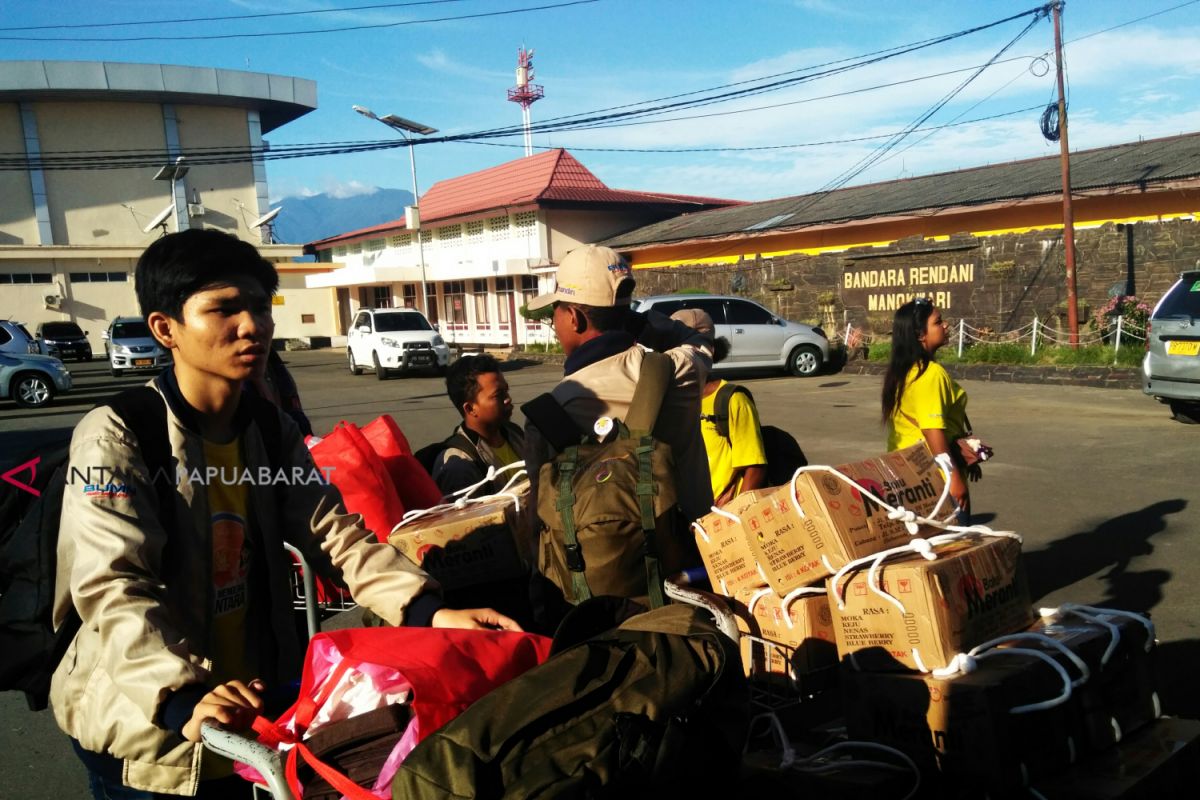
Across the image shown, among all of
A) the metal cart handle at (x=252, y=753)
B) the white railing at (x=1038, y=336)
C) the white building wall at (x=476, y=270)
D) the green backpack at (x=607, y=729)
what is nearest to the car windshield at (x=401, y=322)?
the white building wall at (x=476, y=270)

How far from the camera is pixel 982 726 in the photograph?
2137mm

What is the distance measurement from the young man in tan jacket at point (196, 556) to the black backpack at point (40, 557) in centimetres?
2

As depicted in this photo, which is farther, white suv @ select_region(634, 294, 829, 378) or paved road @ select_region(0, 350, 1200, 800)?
white suv @ select_region(634, 294, 829, 378)

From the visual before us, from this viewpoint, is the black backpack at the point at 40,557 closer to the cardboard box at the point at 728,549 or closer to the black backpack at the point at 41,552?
the black backpack at the point at 41,552

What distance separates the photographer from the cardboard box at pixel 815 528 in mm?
2553

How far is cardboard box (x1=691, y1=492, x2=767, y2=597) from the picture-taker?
8.96ft

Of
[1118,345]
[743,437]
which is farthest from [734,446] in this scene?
[1118,345]

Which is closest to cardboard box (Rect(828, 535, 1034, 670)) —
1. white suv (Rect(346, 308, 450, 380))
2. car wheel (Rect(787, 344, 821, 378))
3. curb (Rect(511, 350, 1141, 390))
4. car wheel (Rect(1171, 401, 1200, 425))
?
car wheel (Rect(1171, 401, 1200, 425))

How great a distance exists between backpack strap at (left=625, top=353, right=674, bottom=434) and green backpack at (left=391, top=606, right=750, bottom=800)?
101 cm

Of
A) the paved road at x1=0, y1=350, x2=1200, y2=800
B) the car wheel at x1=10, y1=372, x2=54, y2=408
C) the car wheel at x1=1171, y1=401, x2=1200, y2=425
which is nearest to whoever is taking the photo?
the paved road at x1=0, y1=350, x2=1200, y2=800

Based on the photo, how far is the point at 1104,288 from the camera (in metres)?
19.0

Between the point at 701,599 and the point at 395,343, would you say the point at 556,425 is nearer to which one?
the point at 701,599

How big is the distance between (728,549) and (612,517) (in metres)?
→ 0.43

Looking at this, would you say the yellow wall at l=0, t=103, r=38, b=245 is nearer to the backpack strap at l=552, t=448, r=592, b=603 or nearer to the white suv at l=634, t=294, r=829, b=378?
the white suv at l=634, t=294, r=829, b=378
